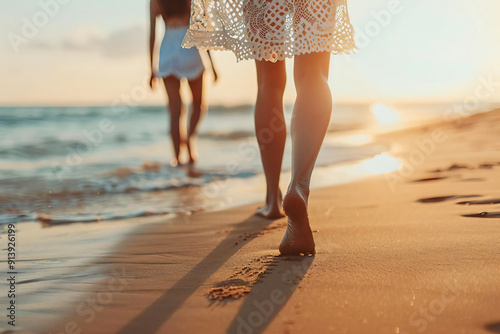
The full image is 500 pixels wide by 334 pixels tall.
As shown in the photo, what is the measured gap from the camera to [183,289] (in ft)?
4.87

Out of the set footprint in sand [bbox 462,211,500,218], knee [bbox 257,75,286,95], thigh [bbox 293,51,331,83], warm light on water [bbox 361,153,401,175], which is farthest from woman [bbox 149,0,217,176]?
footprint in sand [bbox 462,211,500,218]

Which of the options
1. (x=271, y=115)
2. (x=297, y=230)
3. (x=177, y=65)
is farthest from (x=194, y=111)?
(x=297, y=230)

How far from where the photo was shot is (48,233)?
8.01 feet

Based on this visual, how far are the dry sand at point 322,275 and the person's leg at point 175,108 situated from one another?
9.77 feet

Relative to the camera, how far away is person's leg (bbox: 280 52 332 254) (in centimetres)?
174

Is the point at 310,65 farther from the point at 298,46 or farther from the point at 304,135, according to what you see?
the point at 304,135

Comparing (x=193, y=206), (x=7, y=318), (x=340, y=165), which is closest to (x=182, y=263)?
(x=7, y=318)

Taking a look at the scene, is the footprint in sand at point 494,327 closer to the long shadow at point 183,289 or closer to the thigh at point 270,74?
the long shadow at point 183,289

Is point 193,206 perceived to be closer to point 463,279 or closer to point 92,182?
point 92,182

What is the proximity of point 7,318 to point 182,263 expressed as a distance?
1.99 ft

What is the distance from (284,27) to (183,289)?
104 cm

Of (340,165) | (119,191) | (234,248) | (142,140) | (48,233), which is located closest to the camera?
(234,248)

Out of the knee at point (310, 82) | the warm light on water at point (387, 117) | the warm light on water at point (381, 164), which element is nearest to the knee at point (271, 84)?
the knee at point (310, 82)

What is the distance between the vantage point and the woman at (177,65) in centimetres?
520
